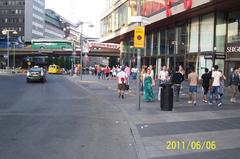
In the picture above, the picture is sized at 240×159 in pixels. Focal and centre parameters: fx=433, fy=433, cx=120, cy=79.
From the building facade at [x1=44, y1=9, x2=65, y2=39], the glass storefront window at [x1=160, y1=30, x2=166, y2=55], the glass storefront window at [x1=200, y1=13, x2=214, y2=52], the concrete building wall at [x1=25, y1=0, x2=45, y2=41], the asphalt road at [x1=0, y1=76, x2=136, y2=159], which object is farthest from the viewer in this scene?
the building facade at [x1=44, y1=9, x2=65, y2=39]

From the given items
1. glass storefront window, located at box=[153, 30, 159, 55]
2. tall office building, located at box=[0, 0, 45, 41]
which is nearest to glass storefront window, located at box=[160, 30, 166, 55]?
glass storefront window, located at box=[153, 30, 159, 55]

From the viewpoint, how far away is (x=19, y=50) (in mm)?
110000

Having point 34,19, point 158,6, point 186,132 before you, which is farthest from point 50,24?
point 186,132

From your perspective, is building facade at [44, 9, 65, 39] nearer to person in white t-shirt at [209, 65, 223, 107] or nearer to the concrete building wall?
the concrete building wall

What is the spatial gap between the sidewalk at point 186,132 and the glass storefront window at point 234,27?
15.9 meters

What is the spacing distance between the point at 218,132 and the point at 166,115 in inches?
156

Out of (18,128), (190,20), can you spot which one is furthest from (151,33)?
(18,128)

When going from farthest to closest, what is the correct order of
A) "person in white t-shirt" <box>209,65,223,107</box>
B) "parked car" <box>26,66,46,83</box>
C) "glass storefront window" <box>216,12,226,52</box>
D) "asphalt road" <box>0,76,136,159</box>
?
1. "parked car" <box>26,66,46,83</box>
2. "glass storefront window" <box>216,12,226,52</box>
3. "person in white t-shirt" <box>209,65,223,107</box>
4. "asphalt road" <box>0,76,136,159</box>

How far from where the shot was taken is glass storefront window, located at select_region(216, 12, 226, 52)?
110 feet

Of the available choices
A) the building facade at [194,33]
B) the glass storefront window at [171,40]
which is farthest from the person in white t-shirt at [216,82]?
the glass storefront window at [171,40]

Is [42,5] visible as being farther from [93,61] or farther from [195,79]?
[195,79]

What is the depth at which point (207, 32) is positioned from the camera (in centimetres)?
3512

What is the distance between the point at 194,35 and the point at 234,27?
560cm

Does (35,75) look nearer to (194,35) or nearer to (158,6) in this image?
(158,6)
